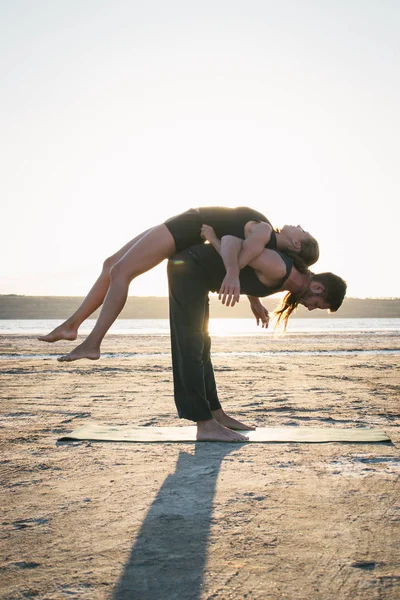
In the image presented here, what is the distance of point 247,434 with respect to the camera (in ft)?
14.6

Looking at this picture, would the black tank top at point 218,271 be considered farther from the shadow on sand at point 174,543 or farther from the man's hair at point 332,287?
the shadow on sand at point 174,543

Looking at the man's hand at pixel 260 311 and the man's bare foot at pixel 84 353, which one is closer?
the man's bare foot at pixel 84 353

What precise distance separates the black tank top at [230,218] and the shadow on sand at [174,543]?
1613mm

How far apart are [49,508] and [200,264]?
215 cm

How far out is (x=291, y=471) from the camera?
3346 millimetres

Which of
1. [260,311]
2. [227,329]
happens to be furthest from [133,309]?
[260,311]

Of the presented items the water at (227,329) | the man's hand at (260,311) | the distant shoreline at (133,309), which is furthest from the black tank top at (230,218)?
the distant shoreline at (133,309)

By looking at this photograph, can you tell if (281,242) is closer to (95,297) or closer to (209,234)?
(209,234)

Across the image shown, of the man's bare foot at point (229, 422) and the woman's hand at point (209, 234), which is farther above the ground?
the woman's hand at point (209, 234)

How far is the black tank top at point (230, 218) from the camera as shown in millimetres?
4234

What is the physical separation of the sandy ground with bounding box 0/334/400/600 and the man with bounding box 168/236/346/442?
0.34 metres

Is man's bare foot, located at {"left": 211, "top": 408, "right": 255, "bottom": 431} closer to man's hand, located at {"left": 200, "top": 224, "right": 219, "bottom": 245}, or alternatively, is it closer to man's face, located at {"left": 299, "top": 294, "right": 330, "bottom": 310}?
man's face, located at {"left": 299, "top": 294, "right": 330, "bottom": 310}

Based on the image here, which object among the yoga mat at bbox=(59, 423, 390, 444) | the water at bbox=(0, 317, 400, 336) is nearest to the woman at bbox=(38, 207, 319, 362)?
the yoga mat at bbox=(59, 423, 390, 444)

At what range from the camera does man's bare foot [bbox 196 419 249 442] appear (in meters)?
4.24
